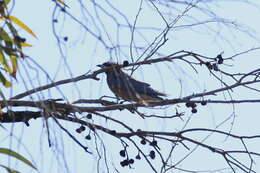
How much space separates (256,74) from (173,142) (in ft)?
1.75

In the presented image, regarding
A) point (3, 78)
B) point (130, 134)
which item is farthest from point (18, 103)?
point (130, 134)

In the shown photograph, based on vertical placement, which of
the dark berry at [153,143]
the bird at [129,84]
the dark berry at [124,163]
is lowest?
the dark berry at [124,163]

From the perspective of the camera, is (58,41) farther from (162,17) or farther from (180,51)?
(180,51)

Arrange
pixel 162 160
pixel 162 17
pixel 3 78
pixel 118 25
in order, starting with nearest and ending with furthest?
pixel 118 25
pixel 162 17
pixel 162 160
pixel 3 78

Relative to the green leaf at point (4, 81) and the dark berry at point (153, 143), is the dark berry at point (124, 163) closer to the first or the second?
the dark berry at point (153, 143)

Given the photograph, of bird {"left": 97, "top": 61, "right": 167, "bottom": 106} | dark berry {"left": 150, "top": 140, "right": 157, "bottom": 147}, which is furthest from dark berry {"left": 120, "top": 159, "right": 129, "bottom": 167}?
bird {"left": 97, "top": 61, "right": 167, "bottom": 106}

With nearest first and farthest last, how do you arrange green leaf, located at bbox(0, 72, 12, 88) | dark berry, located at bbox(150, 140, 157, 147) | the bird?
1. the bird
2. dark berry, located at bbox(150, 140, 157, 147)
3. green leaf, located at bbox(0, 72, 12, 88)

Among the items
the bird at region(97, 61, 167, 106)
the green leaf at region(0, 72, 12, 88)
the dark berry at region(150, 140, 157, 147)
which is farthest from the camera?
the green leaf at region(0, 72, 12, 88)

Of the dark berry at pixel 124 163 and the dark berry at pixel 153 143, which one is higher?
the dark berry at pixel 153 143

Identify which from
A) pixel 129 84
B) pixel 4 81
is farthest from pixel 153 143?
pixel 129 84

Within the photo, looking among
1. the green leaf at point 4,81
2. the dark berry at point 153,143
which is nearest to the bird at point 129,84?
the dark berry at point 153,143

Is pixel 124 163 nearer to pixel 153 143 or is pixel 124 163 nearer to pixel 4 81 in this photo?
pixel 153 143

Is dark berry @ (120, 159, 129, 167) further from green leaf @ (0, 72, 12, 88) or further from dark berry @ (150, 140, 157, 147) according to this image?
green leaf @ (0, 72, 12, 88)

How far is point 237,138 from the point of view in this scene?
2.83m
